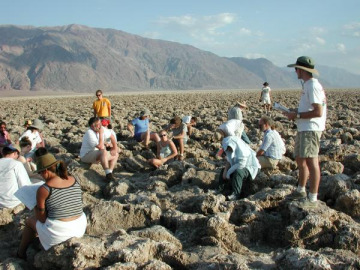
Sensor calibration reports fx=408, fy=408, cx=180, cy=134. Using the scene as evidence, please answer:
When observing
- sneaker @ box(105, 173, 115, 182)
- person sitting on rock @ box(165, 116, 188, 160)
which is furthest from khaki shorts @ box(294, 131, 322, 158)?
person sitting on rock @ box(165, 116, 188, 160)

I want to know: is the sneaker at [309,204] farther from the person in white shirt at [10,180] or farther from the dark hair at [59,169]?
the person in white shirt at [10,180]

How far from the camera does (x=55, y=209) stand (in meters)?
3.76

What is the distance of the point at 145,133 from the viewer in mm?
8727

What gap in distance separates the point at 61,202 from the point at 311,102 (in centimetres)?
286

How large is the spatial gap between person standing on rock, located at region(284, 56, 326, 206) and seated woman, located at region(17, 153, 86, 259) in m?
2.49

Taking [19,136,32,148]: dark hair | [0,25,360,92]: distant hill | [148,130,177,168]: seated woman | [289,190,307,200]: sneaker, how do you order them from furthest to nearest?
[0,25,360,92]: distant hill → [148,130,177,168]: seated woman → [19,136,32,148]: dark hair → [289,190,307,200]: sneaker

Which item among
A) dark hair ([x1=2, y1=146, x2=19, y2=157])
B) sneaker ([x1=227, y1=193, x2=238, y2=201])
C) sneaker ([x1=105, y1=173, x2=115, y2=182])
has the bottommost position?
sneaker ([x1=105, y1=173, x2=115, y2=182])

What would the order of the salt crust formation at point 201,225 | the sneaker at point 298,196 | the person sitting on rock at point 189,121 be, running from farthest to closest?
the person sitting on rock at point 189,121
the sneaker at point 298,196
the salt crust formation at point 201,225

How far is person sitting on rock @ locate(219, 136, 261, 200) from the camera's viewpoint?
534 cm

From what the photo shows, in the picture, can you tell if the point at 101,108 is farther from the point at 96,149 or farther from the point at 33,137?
the point at 96,149

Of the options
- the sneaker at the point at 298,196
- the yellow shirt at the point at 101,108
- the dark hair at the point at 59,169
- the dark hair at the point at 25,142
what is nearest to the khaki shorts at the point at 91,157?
the dark hair at the point at 25,142

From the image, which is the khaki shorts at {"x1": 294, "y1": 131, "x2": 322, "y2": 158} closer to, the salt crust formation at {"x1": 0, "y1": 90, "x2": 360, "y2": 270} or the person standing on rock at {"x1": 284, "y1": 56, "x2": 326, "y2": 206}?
the person standing on rock at {"x1": 284, "y1": 56, "x2": 326, "y2": 206}

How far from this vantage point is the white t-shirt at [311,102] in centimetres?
456

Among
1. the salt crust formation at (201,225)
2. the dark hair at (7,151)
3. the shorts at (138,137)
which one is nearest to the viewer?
the salt crust formation at (201,225)
